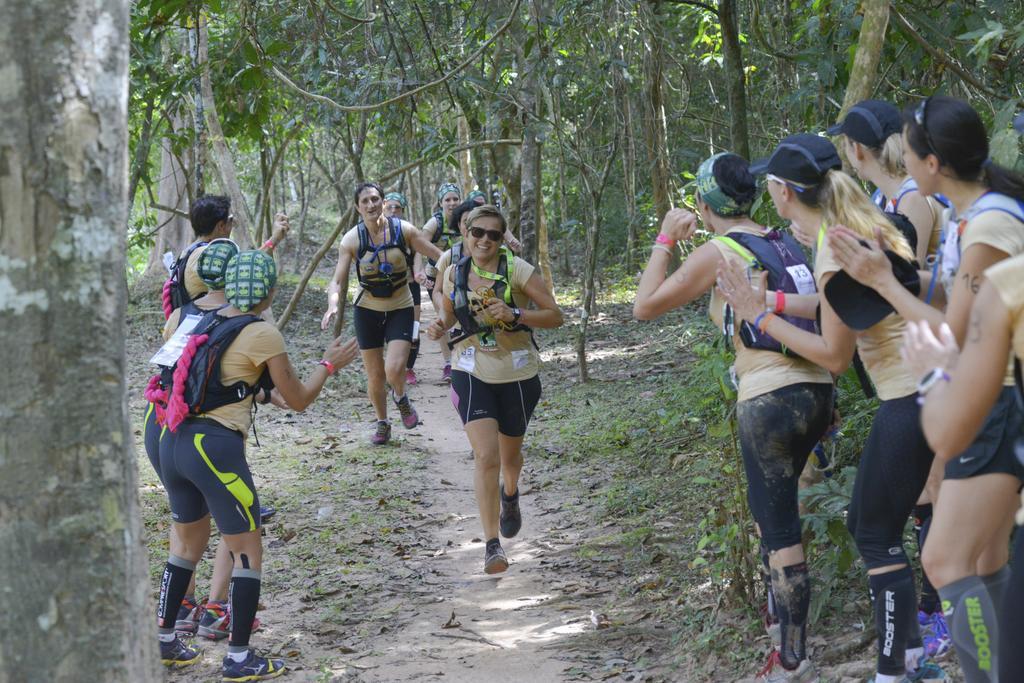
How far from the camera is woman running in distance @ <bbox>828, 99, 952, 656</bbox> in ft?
13.3

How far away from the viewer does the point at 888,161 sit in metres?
4.15

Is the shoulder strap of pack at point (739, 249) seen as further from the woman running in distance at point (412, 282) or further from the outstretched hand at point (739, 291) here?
the woman running in distance at point (412, 282)

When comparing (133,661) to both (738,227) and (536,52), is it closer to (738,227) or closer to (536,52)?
(738,227)

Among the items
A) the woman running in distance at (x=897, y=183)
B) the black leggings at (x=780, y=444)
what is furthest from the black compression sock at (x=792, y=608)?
the woman running in distance at (x=897, y=183)

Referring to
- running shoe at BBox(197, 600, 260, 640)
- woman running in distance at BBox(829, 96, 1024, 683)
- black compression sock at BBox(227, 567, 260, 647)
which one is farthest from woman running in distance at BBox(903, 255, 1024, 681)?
running shoe at BBox(197, 600, 260, 640)

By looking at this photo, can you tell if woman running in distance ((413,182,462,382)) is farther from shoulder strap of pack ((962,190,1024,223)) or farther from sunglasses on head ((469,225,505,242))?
shoulder strap of pack ((962,190,1024,223))

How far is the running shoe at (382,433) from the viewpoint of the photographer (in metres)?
9.86

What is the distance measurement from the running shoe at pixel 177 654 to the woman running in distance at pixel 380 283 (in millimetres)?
4376

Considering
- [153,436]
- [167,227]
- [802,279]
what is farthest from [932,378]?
[167,227]

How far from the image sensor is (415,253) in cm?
1001

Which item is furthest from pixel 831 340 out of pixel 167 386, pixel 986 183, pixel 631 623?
pixel 167 386

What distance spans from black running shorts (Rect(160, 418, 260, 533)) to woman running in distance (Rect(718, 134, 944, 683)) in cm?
239

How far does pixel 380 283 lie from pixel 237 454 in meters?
4.68

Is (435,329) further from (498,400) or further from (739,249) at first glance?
(739,249)
